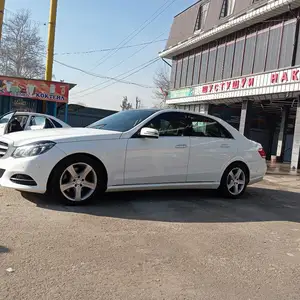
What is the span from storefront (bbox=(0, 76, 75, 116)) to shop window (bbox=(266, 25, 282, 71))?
32.0 ft

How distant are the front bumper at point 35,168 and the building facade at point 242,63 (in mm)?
12168

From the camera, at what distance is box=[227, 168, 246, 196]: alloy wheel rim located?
728 cm

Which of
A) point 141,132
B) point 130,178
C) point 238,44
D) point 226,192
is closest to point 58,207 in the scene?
point 130,178

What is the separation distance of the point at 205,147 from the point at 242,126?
1265cm

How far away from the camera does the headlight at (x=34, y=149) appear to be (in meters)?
5.38

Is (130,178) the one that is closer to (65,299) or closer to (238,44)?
(65,299)

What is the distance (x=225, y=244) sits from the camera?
4.54 m

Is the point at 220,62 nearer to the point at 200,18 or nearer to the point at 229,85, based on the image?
the point at 229,85

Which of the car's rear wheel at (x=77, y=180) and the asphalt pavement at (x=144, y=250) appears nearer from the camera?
the asphalt pavement at (x=144, y=250)

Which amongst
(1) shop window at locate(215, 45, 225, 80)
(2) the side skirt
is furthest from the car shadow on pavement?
(1) shop window at locate(215, 45, 225, 80)

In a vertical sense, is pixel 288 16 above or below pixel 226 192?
above

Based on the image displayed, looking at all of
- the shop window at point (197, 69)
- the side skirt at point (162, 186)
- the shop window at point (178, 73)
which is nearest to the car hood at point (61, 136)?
the side skirt at point (162, 186)

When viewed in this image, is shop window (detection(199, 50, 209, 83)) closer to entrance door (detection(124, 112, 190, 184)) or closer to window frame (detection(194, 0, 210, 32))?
window frame (detection(194, 0, 210, 32))

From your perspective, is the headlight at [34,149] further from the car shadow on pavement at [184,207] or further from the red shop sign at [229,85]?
the red shop sign at [229,85]
